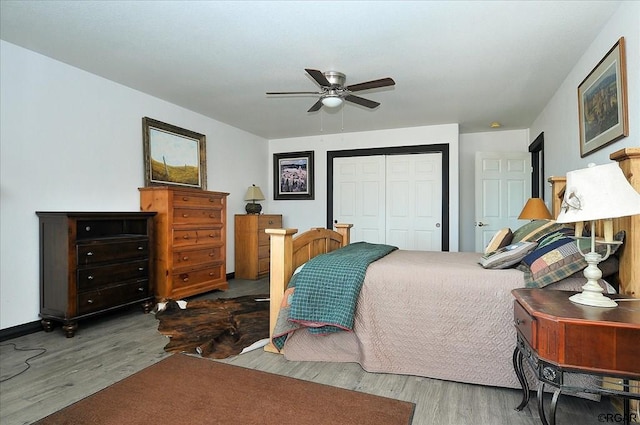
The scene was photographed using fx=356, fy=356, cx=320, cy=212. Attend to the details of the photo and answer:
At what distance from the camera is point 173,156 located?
450 cm

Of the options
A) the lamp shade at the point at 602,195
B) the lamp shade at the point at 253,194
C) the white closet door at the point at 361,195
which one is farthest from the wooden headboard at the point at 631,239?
the lamp shade at the point at 253,194

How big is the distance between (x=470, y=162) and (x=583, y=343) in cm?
499

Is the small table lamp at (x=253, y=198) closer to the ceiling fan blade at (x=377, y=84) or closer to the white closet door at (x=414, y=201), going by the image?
the white closet door at (x=414, y=201)

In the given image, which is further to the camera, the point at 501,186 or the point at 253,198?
the point at 253,198

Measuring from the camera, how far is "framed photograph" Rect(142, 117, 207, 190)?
4.14m

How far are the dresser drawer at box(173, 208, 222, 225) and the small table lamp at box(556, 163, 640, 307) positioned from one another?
3.64 meters

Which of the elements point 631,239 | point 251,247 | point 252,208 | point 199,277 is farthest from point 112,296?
point 631,239

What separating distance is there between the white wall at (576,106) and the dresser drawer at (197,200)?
3972mm

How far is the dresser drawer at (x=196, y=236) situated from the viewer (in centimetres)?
404

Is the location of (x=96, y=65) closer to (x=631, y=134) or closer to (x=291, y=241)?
(x=291, y=241)

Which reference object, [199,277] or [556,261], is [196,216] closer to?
[199,277]

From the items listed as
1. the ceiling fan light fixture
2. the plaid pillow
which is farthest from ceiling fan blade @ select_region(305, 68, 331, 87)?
the plaid pillow

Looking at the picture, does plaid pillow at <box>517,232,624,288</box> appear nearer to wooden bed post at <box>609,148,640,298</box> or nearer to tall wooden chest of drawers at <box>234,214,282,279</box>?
wooden bed post at <box>609,148,640,298</box>

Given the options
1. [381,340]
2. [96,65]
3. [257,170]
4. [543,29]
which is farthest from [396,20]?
[257,170]
